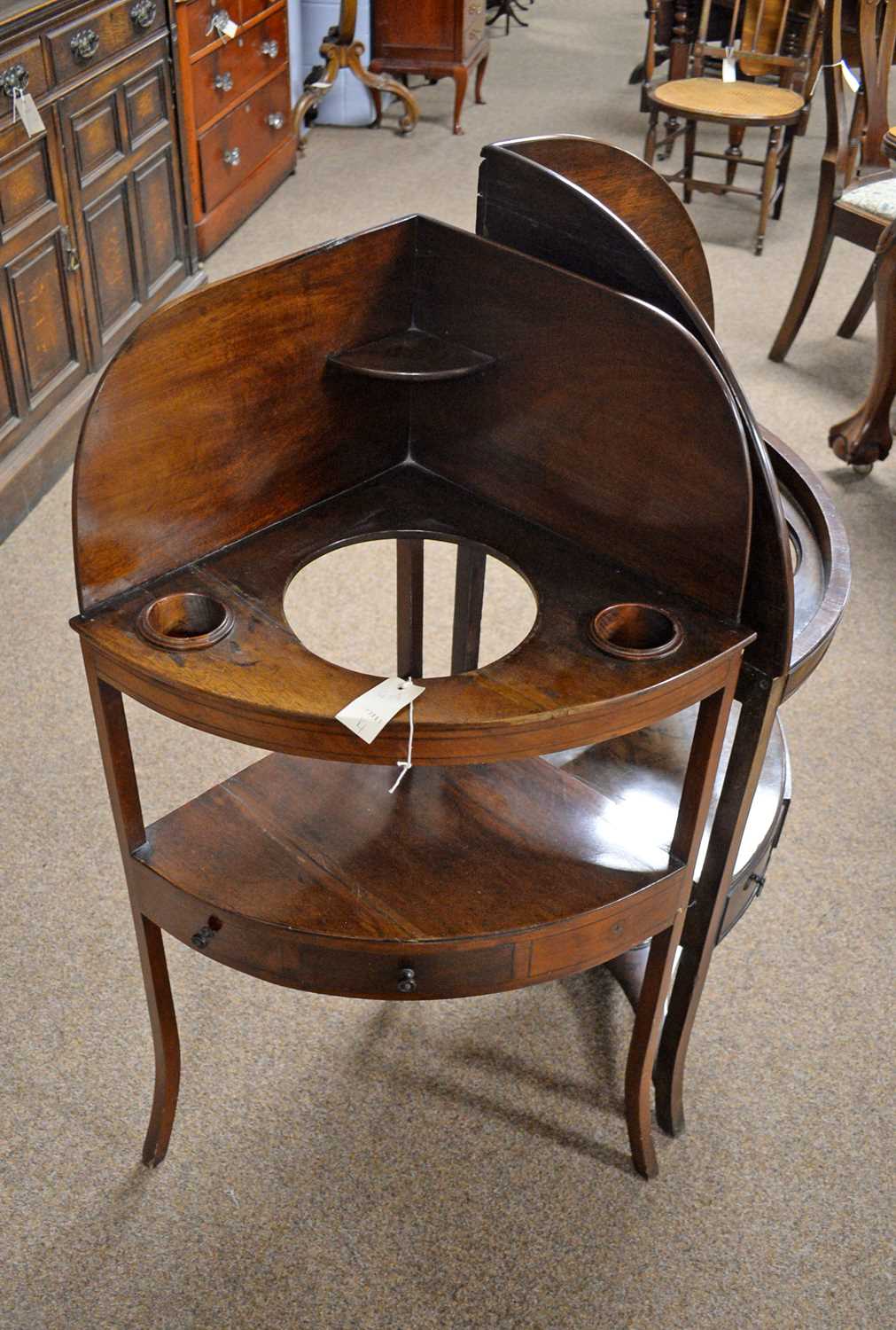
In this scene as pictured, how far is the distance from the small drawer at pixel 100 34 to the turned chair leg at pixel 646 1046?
7.93 feet

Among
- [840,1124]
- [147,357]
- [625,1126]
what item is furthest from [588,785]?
[147,357]

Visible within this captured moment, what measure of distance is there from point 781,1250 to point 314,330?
129 cm

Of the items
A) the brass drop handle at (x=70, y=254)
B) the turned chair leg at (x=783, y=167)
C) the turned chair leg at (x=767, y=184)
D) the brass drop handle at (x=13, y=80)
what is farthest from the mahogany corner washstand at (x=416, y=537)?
the turned chair leg at (x=783, y=167)

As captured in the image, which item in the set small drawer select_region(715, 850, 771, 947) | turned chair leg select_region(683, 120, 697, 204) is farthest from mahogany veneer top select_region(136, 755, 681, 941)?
turned chair leg select_region(683, 120, 697, 204)

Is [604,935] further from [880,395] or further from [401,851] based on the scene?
[880,395]

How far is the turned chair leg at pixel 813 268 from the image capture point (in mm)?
3562

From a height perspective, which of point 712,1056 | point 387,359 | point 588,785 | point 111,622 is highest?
point 387,359

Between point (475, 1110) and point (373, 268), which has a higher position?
point (373, 268)

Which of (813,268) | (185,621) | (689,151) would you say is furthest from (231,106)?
(185,621)

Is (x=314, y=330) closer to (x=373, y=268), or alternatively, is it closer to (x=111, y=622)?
(x=373, y=268)

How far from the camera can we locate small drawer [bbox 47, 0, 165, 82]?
2.87m

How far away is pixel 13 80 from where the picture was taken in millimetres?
2654

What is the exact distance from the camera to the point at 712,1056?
74.4 inches

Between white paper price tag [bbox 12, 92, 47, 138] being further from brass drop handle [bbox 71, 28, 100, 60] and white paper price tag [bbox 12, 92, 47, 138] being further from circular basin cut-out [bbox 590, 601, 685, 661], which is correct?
circular basin cut-out [bbox 590, 601, 685, 661]
